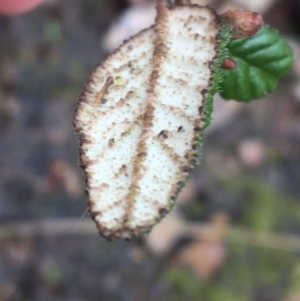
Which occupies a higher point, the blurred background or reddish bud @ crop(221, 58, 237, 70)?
reddish bud @ crop(221, 58, 237, 70)

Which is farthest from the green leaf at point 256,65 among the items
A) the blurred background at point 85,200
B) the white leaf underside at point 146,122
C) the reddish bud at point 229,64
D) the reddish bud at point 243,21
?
the blurred background at point 85,200

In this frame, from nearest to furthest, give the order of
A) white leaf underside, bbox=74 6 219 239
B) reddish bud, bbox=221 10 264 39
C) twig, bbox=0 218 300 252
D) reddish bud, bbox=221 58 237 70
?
white leaf underside, bbox=74 6 219 239 < reddish bud, bbox=221 10 264 39 < reddish bud, bbox=221 58 237 70 < twig, bbox=0 218 300 252

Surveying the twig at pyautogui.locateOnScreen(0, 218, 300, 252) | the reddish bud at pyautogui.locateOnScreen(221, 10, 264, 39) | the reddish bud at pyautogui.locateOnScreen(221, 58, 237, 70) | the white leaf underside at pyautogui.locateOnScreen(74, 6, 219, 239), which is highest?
the reddish bud at pyautogui.locateOnScreen(221, 10, 264, 39)

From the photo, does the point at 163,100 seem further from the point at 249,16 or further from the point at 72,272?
the point at 72,272

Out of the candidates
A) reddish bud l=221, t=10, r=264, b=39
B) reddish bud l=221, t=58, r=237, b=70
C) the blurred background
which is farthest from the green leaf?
the blurred background

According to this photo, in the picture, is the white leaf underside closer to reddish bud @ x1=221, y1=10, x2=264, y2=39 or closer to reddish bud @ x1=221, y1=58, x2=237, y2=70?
reddish bud @ x1=221, y1=10, x2=264, y2=39

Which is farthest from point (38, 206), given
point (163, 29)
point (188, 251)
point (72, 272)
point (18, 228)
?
point (163, 29)

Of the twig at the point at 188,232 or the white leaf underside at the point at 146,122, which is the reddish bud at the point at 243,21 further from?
the twig at the point at 188,232

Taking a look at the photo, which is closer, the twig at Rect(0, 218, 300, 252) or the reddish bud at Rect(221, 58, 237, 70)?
the reddish bud at Rect(221, 58, 237, 70)
